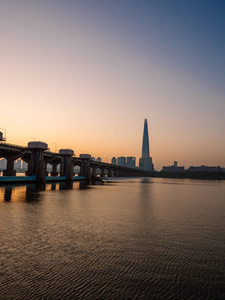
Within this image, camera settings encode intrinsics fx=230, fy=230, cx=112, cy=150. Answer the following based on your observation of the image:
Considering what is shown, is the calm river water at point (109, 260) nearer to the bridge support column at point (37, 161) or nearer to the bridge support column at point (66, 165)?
the bridge support column at point (37, 161)

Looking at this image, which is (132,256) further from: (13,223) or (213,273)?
(13,223)

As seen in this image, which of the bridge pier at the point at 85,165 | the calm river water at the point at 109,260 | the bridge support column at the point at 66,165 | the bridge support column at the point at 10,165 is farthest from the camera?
the bridge pier at the point at 85,165

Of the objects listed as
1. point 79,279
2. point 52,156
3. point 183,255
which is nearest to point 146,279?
point 79,279

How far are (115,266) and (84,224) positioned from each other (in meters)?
9.78

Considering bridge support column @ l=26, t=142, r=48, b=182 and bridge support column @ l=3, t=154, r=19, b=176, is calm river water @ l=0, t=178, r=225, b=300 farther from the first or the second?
bridge support column @ l=3, t=154, r=19, b=176

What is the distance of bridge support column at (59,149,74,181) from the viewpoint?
120m

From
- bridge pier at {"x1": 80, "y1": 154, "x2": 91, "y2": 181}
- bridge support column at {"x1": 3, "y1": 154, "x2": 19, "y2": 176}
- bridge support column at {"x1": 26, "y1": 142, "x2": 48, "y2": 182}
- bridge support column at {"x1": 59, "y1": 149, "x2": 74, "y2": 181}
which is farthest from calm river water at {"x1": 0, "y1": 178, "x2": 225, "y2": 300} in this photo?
bridge pier at {"x1": 80, "y1": 154, "x2": 91, "y2": 181}

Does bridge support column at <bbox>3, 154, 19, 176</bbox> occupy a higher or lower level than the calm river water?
higher

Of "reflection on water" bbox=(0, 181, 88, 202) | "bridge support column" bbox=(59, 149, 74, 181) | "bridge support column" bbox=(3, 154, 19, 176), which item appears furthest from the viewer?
"bridge support column" bbox=(59, 149, 74, 181)

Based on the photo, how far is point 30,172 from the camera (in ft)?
309

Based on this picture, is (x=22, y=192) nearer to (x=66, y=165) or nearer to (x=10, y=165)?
(x=10, y=165)

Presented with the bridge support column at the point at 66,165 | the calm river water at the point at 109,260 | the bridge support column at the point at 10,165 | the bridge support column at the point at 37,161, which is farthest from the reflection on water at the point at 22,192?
the bridge support column at the point at 66,165

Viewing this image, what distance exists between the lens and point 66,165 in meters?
121

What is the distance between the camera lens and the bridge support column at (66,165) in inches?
4715
